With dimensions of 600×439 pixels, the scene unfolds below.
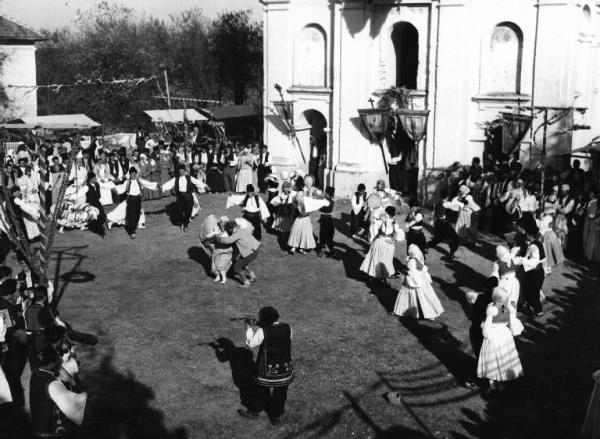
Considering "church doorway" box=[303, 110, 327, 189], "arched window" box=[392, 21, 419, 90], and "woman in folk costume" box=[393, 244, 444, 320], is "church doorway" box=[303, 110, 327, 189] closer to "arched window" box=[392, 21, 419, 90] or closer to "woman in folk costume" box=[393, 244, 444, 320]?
"arched window" box=[392, 21, 419, 90]

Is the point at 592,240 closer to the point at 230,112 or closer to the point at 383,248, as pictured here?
the point at 383,248

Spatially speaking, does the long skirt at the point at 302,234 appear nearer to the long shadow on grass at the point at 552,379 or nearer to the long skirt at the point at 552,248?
the long skirt at the point at 552,248

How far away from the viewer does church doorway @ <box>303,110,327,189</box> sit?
2598 cm

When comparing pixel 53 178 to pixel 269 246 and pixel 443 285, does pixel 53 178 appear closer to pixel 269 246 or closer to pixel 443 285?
pixel 269 246

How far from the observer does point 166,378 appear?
1152 centimetres

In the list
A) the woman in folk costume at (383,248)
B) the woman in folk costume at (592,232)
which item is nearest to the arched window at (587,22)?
the woman in folk costume at (592,232)

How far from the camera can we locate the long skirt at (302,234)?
1808 centimetres

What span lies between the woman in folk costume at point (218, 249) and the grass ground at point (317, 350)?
0.32 meters

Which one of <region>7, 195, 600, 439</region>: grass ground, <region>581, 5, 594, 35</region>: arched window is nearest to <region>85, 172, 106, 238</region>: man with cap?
<region>7, 195, 600, 439</region>: grass ground

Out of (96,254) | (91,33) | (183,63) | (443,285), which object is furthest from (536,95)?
(91,33)

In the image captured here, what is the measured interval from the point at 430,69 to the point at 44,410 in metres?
17.2

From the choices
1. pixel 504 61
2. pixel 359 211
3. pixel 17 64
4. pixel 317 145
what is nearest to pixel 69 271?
pixel 359 211

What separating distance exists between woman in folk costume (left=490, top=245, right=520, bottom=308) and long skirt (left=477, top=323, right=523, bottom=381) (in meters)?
2.30

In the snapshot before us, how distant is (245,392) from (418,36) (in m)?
15.4
